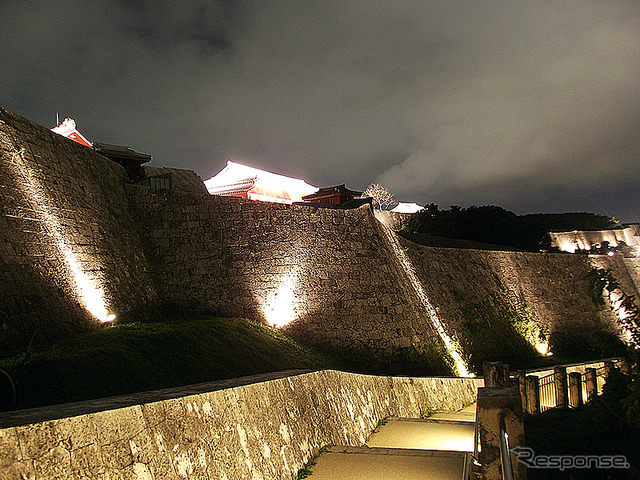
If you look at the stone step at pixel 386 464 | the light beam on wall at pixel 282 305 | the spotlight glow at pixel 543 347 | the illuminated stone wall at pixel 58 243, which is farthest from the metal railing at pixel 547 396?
the spotlight glow at pixel 543 347

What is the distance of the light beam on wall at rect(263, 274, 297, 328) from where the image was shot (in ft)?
45.8

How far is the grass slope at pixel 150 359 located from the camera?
656 cm

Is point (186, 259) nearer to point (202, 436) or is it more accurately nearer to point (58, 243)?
point (58, 243)

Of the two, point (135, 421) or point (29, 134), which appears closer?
point (135, 421)

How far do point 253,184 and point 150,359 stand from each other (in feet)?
67.4

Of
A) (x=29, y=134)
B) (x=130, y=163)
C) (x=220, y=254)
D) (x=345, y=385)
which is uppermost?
(x=130, y=163)

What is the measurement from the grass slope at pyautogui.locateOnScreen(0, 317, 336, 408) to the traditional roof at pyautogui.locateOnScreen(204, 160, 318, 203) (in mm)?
16387

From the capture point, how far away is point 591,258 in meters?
27.6

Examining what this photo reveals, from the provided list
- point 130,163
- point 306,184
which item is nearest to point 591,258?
point 306,184

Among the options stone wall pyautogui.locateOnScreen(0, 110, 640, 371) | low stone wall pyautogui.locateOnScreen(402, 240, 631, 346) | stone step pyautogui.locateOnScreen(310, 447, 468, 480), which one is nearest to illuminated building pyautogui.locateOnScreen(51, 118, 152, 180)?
stone wall pyautogui.locateOnScreen(0, 110, 640, 371)

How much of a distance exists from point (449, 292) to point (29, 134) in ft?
52.7

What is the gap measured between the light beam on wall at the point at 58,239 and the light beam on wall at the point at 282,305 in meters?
4.94

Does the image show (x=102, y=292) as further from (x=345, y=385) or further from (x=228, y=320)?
(x=345, y=385)

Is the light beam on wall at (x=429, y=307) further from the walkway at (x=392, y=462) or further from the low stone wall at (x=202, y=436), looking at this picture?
the low stone wall at (x=202, y=436)
